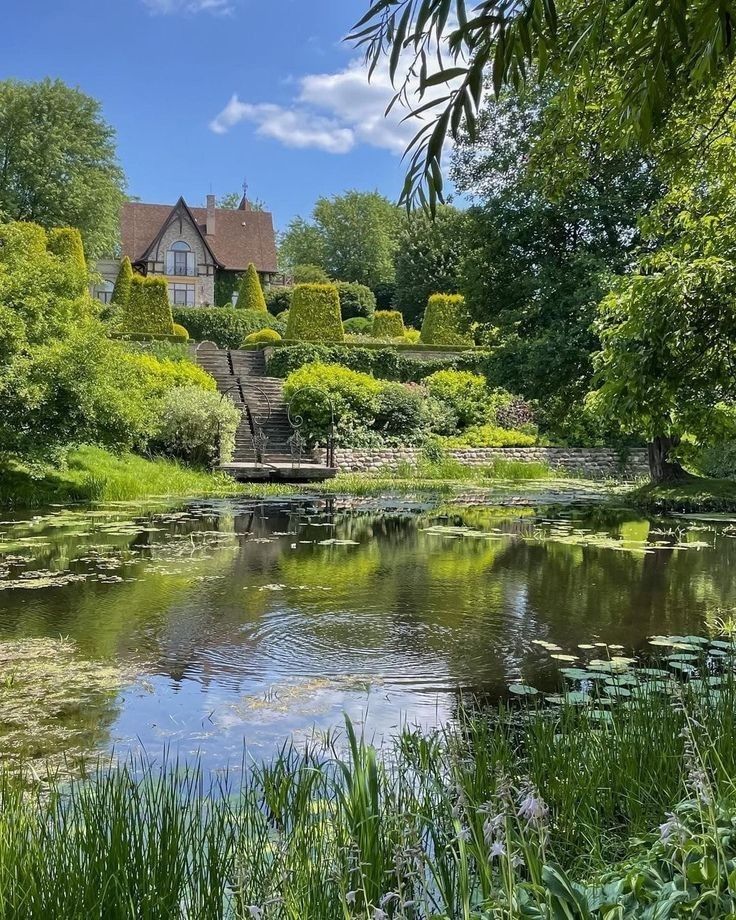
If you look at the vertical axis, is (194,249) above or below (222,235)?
below

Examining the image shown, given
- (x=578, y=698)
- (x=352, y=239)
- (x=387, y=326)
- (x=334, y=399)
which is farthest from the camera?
(x=352, y=239)

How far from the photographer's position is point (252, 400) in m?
25.3

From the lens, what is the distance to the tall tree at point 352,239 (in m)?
60.9

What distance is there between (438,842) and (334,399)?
21.0 m

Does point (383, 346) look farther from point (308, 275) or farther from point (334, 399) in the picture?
point (308, 275)

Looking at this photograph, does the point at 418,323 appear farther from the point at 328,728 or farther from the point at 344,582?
the point at 328,728

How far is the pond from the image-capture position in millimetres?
4688

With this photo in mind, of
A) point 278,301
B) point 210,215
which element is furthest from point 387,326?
point 210,215

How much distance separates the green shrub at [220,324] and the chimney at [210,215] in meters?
14.1

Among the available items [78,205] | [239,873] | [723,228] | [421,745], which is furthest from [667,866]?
[78,205]

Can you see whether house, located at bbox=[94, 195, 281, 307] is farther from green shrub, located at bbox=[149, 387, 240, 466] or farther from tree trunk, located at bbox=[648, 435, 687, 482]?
tree trunk, located at bbox=[648, 435, 687, 482]

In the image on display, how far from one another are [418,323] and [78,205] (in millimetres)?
20201

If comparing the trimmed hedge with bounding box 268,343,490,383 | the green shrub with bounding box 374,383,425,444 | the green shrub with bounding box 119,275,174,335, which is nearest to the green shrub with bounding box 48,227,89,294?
the green shrub with bounding box 119,275,174,335

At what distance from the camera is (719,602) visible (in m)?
7.82
